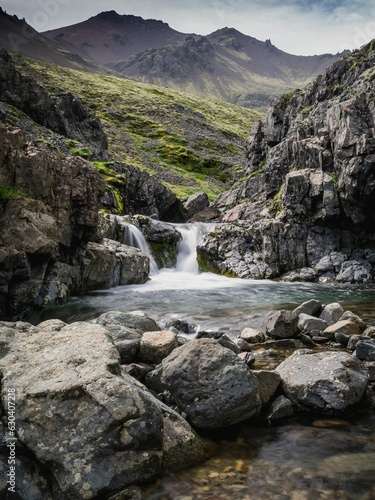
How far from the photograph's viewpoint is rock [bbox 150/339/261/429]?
7746 mm

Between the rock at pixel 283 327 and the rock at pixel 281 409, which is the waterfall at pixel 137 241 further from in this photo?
the rock at pixel 281 409

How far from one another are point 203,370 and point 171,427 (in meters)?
1.59

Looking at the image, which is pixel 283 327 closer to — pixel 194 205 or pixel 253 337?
pixel 253 337

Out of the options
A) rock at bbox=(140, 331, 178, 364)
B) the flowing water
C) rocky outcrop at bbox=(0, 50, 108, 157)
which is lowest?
the flowing water

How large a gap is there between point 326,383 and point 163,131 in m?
123

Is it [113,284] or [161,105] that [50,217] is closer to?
[113,284]

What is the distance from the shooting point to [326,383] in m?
8.51

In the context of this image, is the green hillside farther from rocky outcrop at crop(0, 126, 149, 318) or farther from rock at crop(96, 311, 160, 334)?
rock at crop(96, 311, 160, 334)

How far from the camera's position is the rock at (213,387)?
7746mm

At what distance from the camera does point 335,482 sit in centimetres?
606

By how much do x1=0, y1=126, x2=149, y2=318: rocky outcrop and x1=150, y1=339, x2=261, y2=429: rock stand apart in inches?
550

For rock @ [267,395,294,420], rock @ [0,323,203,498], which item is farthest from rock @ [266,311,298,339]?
rock @ [0,323,203,498]

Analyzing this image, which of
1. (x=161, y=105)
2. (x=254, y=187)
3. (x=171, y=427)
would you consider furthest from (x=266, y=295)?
(x=161, y=105)

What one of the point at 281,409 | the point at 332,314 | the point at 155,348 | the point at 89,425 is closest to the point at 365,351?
the point at 281,409
